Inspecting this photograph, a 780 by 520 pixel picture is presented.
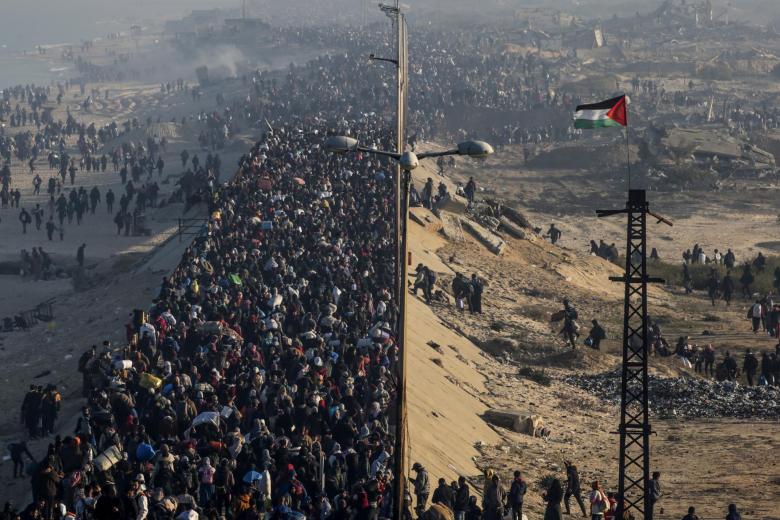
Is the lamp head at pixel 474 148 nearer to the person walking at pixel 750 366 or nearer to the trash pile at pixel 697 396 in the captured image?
the trash pile at pixel 697 396

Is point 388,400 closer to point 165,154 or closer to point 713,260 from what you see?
point 713,260

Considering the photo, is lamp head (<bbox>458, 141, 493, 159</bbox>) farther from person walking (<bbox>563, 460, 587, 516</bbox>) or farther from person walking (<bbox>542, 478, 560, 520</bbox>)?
person walking (<bbox>563, 460, 587, 516</bbox>)

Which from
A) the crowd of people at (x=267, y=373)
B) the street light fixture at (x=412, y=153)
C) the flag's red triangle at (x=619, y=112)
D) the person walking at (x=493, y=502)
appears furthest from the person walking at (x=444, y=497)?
the flag's red triangle at (x=619, y=112)

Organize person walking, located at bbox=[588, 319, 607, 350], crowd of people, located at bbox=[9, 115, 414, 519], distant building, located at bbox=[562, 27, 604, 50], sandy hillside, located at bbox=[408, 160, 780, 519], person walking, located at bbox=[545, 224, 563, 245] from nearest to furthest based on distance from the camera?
crowd of people, located at bbox=[9, 115, 414, 519]
sandy hillside, located at bbox=[408, 160, 780, 519]
person walking, located at bbox=[588, 319, 607, 350]
person walking, located at bbox=[545, 224, 563, 245]
distant building, located at bbox=[562, 27, 604, 50]

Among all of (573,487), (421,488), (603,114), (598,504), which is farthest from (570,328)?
(421,488)

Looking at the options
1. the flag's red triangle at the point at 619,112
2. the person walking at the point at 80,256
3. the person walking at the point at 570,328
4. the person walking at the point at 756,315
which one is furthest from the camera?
the person walking at the point at 80,256

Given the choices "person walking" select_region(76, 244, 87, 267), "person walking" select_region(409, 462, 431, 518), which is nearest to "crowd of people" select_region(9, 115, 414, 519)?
"person walking" select_region(409, 462, 431, 518)
